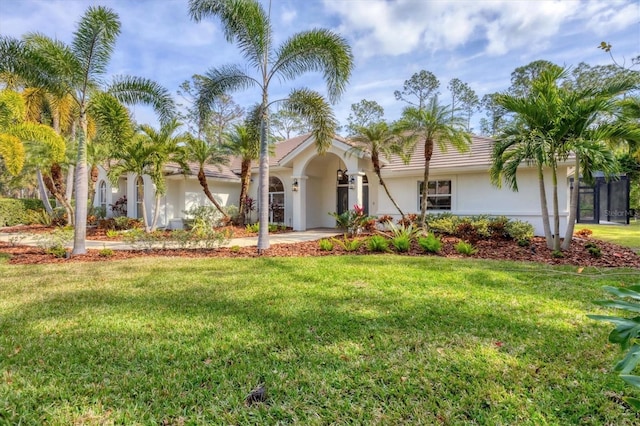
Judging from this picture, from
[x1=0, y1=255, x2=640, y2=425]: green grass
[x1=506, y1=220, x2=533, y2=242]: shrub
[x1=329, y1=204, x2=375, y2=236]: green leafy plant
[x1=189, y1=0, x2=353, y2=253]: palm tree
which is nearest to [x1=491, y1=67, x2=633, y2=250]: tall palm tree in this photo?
[x1=506, y1=220, x2=533, y2=242]: shrub

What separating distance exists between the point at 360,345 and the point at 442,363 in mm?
943

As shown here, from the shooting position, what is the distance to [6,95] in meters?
11.0

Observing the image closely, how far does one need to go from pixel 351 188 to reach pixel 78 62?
11.5 meters

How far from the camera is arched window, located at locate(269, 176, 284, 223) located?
21.7 meters

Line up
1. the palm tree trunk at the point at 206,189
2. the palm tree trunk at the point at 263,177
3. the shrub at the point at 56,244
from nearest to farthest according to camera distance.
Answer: the shrub at the point at 56,244 < the palm tree trunk at the point at 263,177 < the palm tree trunk at the point at 206,189

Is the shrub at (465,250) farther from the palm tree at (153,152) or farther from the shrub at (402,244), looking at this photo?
the palm tree at (153,152)

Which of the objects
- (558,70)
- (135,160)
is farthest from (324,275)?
(135,160)

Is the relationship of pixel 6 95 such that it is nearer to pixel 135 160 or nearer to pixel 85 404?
pixel 135 160

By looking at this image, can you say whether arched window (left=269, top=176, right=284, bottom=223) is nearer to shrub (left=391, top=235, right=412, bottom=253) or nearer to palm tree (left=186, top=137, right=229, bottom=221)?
palm tree (left=186, top=137, right=229, bottom=221)

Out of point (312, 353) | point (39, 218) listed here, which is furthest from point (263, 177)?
point (39, 218)

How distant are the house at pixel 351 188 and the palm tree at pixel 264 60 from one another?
185 inches

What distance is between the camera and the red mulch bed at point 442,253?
31.2 feet

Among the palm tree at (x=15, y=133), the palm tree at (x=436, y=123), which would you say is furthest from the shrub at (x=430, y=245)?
the palm tree at (x=15, y=133)

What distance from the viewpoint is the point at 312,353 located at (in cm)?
383
